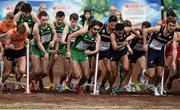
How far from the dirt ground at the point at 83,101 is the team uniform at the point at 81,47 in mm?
1084

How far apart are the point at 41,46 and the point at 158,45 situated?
3.37 metres

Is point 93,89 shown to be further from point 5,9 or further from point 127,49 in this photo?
point 5,9

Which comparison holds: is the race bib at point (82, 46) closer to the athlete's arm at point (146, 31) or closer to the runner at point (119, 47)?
the runner at point (119, 47)

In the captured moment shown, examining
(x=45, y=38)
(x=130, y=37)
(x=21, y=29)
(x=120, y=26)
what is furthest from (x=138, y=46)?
(x=21, y=29)

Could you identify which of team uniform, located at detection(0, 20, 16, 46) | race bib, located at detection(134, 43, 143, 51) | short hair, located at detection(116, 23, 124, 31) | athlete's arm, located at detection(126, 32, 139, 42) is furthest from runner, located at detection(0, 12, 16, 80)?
race bib, located at detection(134, 43, 143, 51)

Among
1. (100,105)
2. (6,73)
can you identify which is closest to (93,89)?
(6,73)

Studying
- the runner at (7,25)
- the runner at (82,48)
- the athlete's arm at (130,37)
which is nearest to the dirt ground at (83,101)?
the runner at (82,48)

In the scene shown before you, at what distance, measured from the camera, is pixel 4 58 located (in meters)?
17.0

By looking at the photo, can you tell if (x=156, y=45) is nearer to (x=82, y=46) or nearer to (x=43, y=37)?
(x=82, y=46)

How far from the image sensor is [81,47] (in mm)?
17031

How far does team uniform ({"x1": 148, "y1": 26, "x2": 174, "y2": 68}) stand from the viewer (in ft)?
56.3

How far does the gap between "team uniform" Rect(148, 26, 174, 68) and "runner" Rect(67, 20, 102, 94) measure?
1.61 meters

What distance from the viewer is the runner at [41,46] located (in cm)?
1670

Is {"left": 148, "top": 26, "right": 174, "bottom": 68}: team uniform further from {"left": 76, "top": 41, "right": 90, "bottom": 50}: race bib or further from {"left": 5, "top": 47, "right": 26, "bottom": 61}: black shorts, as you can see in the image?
{"left": 5, "top": 47, "right": 26, "bottom": 61}: black shorts
